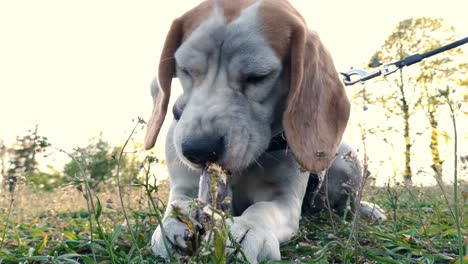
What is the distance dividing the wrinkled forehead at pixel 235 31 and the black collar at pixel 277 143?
513 mm

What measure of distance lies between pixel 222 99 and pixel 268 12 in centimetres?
67

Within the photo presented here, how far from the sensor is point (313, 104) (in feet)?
10.8

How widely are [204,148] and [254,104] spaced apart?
564 millimetres

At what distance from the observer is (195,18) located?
3.40m

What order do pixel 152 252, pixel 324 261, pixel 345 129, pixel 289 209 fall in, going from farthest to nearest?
pixel 345 129, pixel 289 209, pixel 152 252, pixel 324 261

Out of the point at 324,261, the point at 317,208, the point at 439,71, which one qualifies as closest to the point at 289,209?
the point at 324,261

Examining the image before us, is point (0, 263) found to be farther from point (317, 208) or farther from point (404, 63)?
point (404, 63)

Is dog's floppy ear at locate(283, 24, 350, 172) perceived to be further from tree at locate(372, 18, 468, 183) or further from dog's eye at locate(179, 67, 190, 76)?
tree at locate(372, 18, 468, 183)

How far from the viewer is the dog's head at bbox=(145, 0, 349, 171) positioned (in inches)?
119

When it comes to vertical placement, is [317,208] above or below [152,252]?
below

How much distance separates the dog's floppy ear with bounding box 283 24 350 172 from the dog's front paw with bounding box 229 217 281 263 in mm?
674

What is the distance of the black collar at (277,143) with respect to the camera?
11.3ft

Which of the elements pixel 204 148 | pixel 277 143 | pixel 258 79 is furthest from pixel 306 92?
pixel 204 148

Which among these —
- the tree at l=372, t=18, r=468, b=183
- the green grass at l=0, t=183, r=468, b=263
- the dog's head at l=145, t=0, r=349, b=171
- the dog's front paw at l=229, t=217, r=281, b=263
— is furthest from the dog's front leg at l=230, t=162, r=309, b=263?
the tree at l=372, t=18, r=468, b=183
